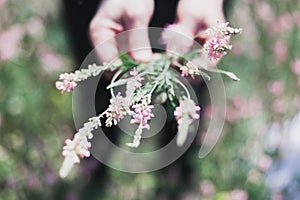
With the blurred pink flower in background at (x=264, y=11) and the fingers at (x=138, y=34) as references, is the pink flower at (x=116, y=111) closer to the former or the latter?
the fingers at (x=138, y=34)

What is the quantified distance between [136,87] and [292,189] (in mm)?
986

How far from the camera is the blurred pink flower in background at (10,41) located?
62.3 inches

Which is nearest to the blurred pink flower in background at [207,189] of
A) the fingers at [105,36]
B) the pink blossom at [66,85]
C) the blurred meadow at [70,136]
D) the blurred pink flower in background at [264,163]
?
the blurred meadow at [70,136]

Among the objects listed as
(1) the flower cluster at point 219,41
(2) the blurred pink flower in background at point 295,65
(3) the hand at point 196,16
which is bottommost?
Answer: (1) the flower cluster at point 219,41

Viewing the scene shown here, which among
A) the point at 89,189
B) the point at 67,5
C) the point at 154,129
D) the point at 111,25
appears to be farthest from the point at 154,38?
the point at 89,189

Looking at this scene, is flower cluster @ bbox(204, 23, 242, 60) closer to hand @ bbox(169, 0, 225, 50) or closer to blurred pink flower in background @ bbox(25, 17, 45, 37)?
hand @ bbox(169, 0, 225, 50)

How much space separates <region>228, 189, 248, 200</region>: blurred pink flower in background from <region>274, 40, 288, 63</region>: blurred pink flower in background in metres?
0.35

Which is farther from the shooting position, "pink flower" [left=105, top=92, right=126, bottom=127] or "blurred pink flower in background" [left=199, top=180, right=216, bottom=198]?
"blurred pink flower in background" [left=199, top=180, right=216, bottom=198]

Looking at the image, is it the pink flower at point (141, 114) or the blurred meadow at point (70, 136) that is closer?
the pink flower at point (141, 114)

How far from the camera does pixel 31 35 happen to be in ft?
5.31

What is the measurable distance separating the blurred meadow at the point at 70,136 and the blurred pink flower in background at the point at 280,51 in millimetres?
56

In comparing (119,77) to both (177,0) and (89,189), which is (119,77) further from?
(89,189)

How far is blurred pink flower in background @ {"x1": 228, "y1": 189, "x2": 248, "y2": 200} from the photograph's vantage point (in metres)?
1.61

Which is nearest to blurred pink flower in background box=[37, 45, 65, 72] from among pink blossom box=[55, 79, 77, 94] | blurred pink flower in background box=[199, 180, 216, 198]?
blurred pink flower in background box=[199, 180, 216, 198]
